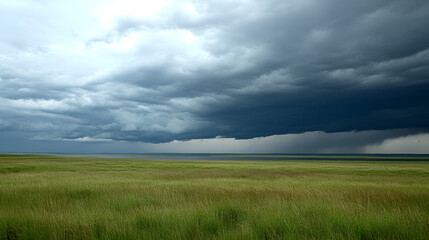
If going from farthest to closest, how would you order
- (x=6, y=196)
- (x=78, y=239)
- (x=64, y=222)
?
(x=6, y=196), (x=64, y=222), (x=78, y=239)

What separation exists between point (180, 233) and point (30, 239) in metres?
3.58

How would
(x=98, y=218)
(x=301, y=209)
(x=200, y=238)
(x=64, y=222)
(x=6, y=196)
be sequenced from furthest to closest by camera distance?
1. (x=6, y=196)
2. (x=301, y=209)
3. (x=98, y=218)
4. (x=64, y=222)
5. (x=200, y=238)

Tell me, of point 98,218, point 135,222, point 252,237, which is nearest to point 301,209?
point 252,237

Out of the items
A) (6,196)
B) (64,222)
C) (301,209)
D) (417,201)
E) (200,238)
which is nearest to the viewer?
(200,238)

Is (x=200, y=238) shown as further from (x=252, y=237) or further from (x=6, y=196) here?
(x=6, y=196)

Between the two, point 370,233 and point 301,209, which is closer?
point 370,233

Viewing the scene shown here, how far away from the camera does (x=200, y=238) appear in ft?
18.7

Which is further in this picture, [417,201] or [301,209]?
[417,201]

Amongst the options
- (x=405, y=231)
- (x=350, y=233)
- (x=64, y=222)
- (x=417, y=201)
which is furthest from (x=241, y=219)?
(x=417, y=201)

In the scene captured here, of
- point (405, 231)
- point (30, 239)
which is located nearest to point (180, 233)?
point (30, 239)

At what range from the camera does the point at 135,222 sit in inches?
287

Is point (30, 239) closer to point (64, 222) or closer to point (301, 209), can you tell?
point (64, 222)

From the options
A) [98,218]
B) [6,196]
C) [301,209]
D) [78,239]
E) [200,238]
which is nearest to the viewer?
[200,238]

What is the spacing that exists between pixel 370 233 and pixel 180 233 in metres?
4.55
